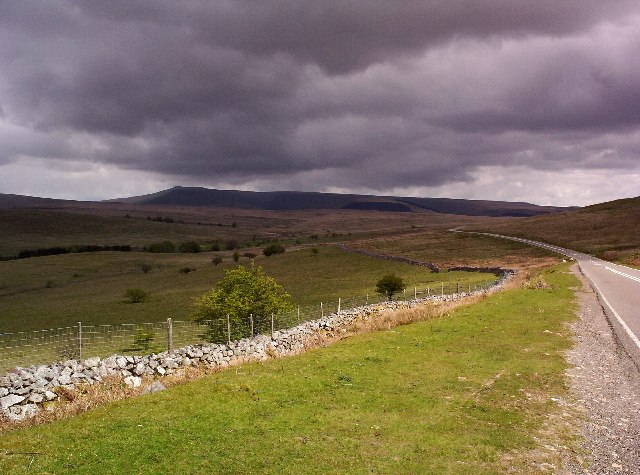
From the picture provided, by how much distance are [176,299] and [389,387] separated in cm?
6066

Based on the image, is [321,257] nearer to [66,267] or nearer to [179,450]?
[66,267]

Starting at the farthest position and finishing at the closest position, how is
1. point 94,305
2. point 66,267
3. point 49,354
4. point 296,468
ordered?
1. point 66,267
2. point 94,305
3. point 49,354
4. point 296,468

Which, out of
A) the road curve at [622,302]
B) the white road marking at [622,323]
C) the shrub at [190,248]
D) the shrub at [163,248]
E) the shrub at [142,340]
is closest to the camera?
the white road marking at [622,323]

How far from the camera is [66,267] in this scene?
122562 millimetres

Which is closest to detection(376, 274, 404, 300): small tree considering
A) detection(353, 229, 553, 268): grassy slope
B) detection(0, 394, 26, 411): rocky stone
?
detection(353, 229, 553, 268): grassy slope

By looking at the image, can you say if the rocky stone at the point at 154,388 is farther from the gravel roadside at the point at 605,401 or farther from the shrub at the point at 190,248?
the shrub at the point at 190,248

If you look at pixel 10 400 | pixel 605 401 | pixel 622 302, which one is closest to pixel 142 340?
pixel 10 400

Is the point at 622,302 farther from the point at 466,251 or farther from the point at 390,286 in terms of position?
the point at 466,251

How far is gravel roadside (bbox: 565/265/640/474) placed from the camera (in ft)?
32.1

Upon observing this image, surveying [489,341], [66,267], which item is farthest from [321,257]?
[489,341]

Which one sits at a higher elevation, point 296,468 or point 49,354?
point 296,468

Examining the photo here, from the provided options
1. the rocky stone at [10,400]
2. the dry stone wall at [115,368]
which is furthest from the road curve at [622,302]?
the rocky stone at [10,400]

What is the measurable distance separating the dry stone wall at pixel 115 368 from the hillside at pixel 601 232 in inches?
2527

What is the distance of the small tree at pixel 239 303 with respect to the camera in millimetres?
34156
